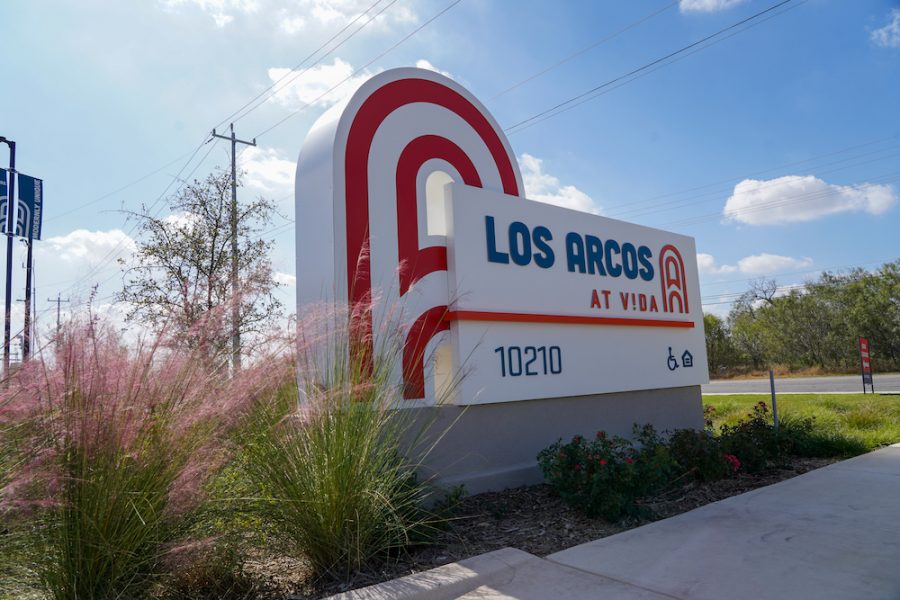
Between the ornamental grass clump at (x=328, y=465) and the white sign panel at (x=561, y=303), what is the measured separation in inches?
54.3

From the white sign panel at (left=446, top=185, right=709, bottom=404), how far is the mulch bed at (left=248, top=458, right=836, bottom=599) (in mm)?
1096

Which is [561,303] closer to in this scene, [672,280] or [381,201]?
[381,201]

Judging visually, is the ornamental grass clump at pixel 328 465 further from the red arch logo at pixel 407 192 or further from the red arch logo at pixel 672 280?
the red arch logo at pixel 672 280

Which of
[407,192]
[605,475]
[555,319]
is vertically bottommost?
[605,475]

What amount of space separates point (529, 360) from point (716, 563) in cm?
309

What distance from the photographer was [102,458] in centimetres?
297

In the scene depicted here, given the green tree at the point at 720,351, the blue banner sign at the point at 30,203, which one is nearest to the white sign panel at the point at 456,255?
the blue banner sign at the point at 30,203

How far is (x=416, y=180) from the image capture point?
6621 millimetres

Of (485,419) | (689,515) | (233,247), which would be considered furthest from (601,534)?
(233,247)

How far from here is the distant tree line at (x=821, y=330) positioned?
3597 cm

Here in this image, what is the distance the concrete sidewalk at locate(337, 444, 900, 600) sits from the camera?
353cm

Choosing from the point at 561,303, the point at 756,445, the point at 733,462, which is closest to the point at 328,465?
the point at 561,303

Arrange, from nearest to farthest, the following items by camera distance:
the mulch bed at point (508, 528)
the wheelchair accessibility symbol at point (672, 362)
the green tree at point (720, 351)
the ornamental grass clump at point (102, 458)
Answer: the ornamental grass clump at point (102, 458), the mulch bed at point (508, 528), the wheelchair accessibility symbol at point (672, 362), the green tree at point (720, 351)

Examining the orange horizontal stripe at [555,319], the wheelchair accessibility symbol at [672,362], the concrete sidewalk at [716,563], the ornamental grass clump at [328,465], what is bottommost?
the concrete sidewalk at [716,563]
